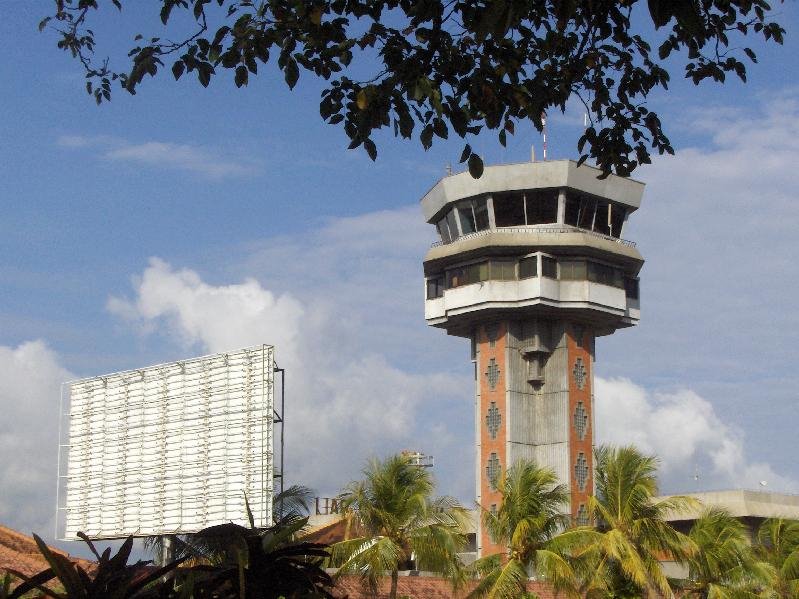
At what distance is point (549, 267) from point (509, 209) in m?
5.18

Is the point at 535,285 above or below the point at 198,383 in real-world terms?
above

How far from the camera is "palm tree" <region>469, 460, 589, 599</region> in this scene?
152ft

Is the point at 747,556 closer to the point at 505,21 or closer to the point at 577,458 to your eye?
the point at 577,458

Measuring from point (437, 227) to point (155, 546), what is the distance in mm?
37578

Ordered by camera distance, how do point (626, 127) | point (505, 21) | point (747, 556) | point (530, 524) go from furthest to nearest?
point (747, 556) → point (530, 524) → point (626, 127) → point (505, 21)

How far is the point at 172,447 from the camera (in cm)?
6431

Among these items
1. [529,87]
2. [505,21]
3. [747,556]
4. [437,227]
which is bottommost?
[747,556]

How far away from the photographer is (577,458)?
88312 mm

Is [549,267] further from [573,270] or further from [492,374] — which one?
[492,374]

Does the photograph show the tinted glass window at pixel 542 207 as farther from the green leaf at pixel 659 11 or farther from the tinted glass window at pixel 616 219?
the green leaf at pixel 659 11

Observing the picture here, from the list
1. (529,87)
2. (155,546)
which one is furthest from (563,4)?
(155,546)

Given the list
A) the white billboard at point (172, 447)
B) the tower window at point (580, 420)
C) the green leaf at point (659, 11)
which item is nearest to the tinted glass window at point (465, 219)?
the tower window at point (580, 420)

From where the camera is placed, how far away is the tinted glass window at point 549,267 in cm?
8769

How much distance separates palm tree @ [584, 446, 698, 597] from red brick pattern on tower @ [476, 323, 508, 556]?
127 feet
